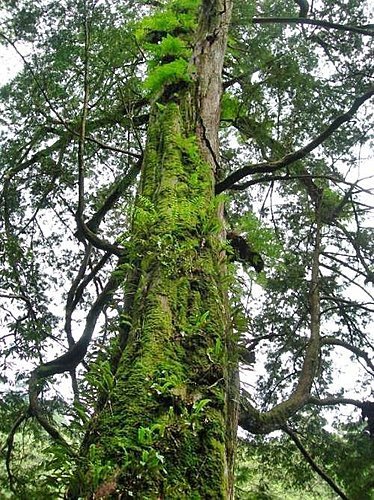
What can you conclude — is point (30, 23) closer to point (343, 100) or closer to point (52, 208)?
point (52, 208)

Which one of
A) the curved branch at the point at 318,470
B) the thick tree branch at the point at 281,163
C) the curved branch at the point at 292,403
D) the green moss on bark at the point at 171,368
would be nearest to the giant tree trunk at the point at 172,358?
the green moss on bark at the point at 171,368

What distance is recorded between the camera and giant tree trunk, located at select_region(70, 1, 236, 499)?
1.41 m

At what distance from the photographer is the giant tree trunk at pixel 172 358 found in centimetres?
141

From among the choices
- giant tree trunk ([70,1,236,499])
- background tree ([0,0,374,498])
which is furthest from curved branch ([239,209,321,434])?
giant tree trunk ([70,1,236,499])

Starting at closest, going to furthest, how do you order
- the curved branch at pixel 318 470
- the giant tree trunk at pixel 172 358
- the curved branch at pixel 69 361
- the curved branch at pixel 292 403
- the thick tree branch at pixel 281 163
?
the giant tree trunk at pixel 172 358 < the thick tree branch at pixel 281 163 < the curved branch at pixel 292 403 < the curved branch at pixel 318 470 < the curved branch at pixel 69 361

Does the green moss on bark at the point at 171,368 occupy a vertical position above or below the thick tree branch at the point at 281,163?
below

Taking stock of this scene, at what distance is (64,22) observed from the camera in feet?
20.6

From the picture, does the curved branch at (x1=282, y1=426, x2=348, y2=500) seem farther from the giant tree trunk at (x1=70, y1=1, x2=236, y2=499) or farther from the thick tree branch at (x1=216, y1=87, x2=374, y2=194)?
the giant tree trunk at (x1=70, y1=1, x2=236, y2=499)

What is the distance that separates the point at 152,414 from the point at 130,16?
5.54m

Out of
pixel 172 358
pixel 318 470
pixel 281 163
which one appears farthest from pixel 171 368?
pixel 318 470

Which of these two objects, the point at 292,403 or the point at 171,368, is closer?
the point at 171,368

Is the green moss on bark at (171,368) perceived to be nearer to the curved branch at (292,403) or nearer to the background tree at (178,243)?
the background tree at (178,243)

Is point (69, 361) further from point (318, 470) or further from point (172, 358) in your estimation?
point (172, 358)

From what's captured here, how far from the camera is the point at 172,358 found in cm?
181
